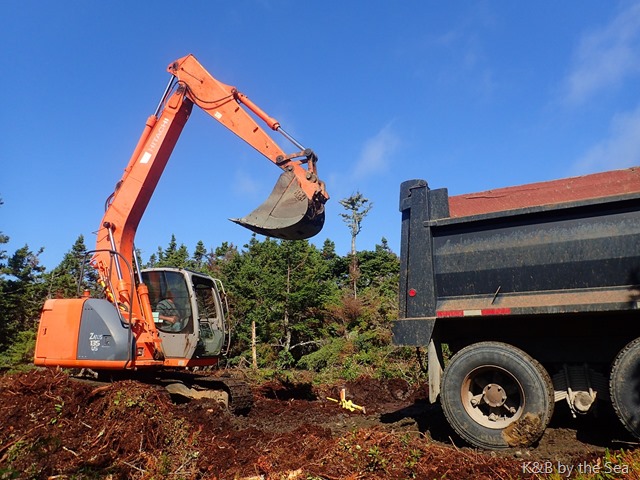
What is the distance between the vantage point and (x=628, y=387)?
441cm

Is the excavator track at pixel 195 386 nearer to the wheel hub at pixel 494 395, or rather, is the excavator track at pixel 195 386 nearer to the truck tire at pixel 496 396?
the truck tire at pixel 496 396

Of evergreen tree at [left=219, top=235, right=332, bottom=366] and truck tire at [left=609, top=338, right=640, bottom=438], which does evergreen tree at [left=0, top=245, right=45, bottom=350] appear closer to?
evergreen tree at [left=219, top=235, right=332, bottom=366]

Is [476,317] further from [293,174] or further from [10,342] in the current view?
[10,342]

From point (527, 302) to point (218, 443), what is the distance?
3.86 meters

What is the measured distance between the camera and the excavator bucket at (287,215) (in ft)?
23.1

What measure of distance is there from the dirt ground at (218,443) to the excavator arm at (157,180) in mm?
1453

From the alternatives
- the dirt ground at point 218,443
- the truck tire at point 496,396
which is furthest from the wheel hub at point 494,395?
the dirt ground at point 218,443

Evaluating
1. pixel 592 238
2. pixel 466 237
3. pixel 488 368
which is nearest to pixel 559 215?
pixel 592 238

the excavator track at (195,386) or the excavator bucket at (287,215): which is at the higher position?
the excavator bucket at (287,215)

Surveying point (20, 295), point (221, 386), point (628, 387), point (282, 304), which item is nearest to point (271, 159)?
point (221, 386)

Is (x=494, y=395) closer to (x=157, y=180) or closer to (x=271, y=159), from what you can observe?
(x=271, y=159)

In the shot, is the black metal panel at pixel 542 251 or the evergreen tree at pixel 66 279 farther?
the evergreen tree at pixel 66 279

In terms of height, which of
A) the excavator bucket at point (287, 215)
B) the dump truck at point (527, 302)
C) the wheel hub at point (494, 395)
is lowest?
the wheel hub at point (494, 395)

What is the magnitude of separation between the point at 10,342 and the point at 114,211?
17.0 meters
